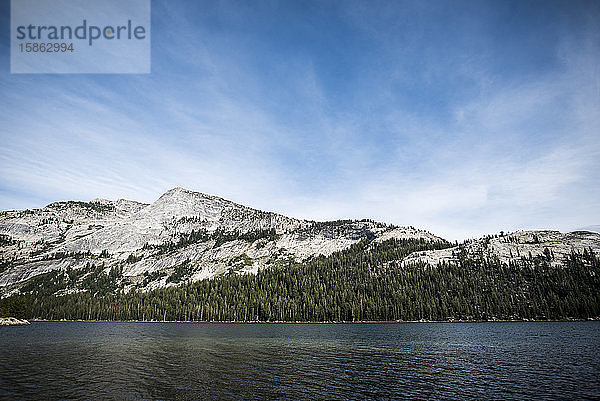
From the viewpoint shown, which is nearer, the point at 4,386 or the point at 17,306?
the point at 4,386

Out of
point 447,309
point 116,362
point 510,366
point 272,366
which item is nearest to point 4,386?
point 116,362

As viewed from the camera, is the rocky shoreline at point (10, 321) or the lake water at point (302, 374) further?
the rocky shoreline at point (10, 321)

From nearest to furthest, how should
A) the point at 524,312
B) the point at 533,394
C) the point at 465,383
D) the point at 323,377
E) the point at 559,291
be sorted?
the point at 533,394 < the point at 465,383 < the point at 323,377 < the point at 524,312 < the point at 559,291

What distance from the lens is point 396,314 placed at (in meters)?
192

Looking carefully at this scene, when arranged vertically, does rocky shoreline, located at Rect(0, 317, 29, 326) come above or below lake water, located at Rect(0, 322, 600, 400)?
below

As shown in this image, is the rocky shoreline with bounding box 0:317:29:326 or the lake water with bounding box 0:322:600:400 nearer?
the lake water with bounding box 0:322:600:400

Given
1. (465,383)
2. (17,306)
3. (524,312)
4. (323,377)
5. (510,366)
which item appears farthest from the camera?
(524,312)

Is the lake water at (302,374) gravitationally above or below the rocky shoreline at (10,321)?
above

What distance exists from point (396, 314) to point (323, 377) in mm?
166095

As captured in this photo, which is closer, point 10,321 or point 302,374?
point 302,374

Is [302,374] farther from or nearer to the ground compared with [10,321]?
farther from the ground

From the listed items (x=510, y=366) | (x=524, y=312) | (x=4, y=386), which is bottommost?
(x=524, y=312)

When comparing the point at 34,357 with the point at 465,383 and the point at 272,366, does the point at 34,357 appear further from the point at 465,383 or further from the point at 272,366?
the point at 465,383

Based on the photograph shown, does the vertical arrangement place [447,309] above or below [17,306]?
below
